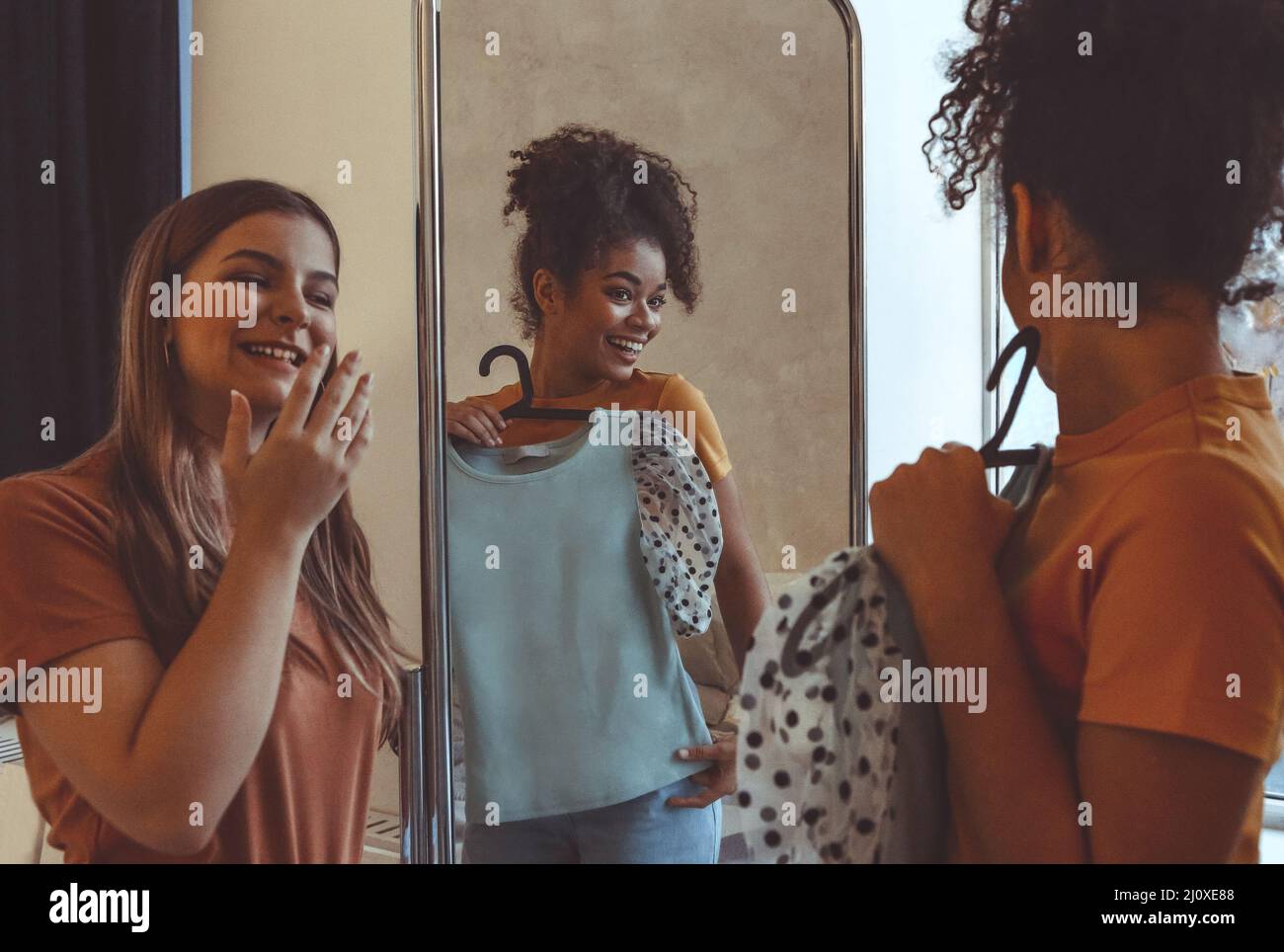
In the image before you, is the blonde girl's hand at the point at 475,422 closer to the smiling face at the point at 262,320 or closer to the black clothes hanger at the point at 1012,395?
the smiling face at the point at 262,320

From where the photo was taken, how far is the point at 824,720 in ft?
3.38

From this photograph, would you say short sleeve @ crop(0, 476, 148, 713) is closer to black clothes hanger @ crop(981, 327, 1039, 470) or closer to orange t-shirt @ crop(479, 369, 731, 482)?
orange t-shirt @ crop(479, 369, 731, 482)

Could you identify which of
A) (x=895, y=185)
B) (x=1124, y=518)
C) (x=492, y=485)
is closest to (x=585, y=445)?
(x=492, y=485)

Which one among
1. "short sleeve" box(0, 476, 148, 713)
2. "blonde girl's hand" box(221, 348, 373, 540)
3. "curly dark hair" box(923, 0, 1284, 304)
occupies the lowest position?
"short sleeve" box(0, 476, 148, 713)

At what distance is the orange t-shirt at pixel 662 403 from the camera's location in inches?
42.7

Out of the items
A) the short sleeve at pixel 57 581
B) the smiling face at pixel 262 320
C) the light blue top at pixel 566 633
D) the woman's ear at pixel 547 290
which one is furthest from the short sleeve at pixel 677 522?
the short sleeve at pixel 57 581

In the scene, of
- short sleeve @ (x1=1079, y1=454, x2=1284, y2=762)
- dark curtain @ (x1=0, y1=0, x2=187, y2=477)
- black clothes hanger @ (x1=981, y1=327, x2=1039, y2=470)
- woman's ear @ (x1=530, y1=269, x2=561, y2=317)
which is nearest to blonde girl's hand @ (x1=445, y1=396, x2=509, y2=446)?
woman's ear @ (x1=530, y1=269, x2=561, y2=317)

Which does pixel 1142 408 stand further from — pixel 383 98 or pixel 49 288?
pixel 49 288

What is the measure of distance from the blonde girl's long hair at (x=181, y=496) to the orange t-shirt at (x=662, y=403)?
245 mm

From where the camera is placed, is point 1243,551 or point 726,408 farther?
point 726,408

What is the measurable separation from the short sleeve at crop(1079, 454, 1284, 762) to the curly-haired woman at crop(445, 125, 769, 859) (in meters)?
0.32

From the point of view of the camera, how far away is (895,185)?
1057mm

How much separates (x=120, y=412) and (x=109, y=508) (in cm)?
10

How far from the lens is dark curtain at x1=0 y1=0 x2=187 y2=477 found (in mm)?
1124
